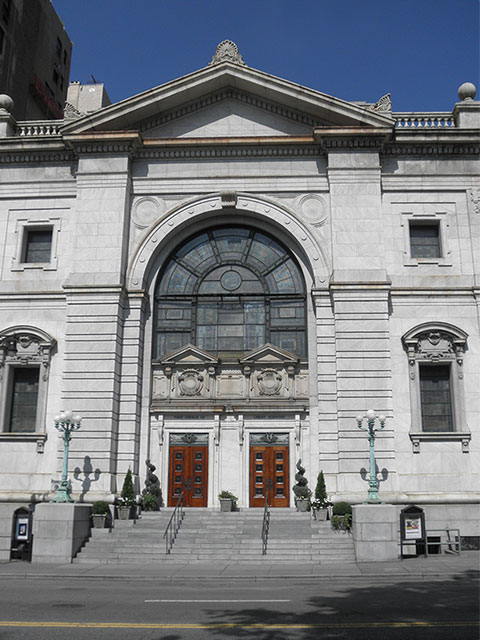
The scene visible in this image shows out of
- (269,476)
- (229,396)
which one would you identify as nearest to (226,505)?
(269,476)

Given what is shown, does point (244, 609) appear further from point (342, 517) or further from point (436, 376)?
point (436, 376)

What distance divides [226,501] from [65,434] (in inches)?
258

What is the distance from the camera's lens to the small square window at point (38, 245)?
28.5 m

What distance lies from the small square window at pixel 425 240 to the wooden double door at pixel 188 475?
40.1 ft

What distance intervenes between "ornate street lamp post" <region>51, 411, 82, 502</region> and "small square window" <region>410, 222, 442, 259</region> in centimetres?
1538

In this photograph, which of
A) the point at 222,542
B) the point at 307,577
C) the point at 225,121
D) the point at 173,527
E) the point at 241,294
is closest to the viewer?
the point at 307,577

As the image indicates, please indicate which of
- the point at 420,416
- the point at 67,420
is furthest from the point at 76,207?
the point at 420,416

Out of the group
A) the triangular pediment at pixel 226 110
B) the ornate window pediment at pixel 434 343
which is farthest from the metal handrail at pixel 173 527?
the triangular pediment at pixel 226 110

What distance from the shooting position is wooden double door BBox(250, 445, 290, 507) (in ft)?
84.5

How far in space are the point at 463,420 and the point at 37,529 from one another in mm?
15961

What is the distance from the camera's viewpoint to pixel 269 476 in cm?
2605

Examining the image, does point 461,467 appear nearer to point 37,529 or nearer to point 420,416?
point 420,416

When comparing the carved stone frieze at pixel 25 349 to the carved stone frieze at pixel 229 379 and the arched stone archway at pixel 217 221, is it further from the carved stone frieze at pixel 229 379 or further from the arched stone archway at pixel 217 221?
the carved stone frieze at pixel 229 379

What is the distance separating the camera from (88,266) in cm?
2703
